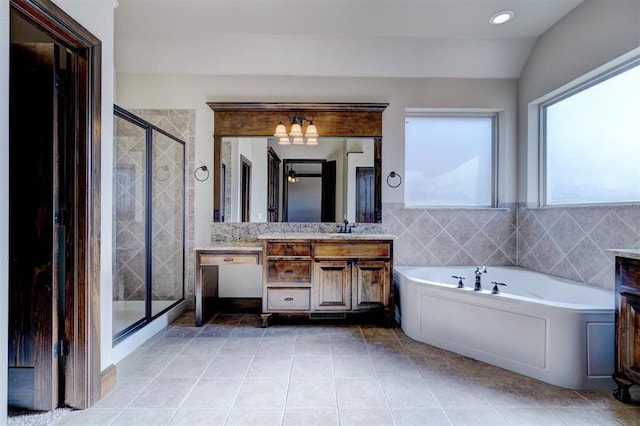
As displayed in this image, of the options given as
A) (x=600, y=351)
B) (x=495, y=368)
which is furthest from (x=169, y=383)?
(x=600, y=351)

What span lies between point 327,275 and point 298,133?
1.54 m

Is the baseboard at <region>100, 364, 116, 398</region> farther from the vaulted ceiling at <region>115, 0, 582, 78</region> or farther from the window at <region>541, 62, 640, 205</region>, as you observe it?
the window at <region>541, 62, 640, 205</region>

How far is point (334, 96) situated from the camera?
3.35 metres

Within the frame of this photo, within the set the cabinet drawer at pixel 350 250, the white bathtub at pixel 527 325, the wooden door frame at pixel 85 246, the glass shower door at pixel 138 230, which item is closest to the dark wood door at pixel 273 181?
the cabinet drawer at pixel 350 250

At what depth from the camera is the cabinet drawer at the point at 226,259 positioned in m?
2.89

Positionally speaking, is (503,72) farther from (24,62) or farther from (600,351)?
(24,62)

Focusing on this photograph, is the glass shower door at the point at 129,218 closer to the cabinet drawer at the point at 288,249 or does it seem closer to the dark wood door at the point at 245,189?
the dark wood door at the point at 245,189

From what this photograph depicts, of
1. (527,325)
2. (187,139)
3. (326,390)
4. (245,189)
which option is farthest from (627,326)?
(187,139)

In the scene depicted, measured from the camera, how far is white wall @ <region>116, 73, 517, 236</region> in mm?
3334

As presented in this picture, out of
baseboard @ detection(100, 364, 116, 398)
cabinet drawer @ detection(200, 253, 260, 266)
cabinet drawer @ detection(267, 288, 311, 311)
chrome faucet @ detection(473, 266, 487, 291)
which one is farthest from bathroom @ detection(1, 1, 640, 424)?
baseboard @ detection(100, 364, 116, 398)

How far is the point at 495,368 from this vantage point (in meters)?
2.12

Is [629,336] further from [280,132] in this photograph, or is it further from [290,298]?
[280,132]

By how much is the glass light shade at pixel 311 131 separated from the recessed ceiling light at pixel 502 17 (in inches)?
74.7

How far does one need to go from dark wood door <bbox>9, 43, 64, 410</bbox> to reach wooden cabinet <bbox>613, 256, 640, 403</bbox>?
10.4 feet
